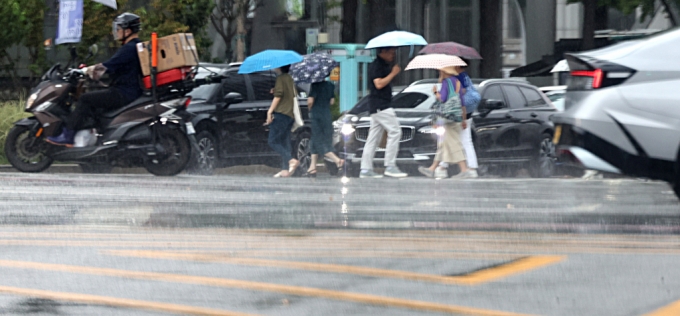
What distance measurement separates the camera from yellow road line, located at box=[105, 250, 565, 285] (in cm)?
555

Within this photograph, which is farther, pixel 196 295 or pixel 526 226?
pixel 526 226

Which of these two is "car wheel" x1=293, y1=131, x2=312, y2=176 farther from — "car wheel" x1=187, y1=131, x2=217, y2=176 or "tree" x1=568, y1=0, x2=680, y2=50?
"tree" x1=568, y1=0, x2=680, y2=50

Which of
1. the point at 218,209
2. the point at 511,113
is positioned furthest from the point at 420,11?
the point at 218,209

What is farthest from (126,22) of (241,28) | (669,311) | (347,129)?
(241,28)

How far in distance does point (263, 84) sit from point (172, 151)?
3564 millimetres

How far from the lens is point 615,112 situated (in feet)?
27.2

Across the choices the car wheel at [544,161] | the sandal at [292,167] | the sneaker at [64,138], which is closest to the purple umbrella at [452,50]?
the car wheel at [544,161]

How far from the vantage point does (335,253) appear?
6371 mm

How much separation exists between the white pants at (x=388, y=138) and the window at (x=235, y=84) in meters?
2.33

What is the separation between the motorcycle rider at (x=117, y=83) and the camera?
12.7 meters

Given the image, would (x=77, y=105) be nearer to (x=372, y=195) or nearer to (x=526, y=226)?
(x=372, y=195)

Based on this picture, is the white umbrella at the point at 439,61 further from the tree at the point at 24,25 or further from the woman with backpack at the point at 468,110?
the tree at the point at 24,25

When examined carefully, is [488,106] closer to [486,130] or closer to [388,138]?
[486,130]

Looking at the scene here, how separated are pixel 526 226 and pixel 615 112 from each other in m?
1.23
